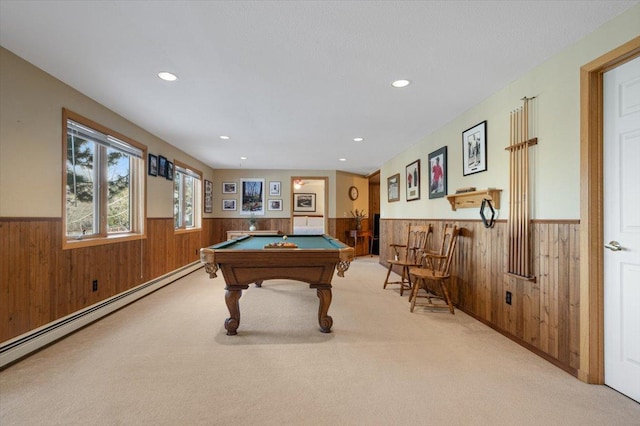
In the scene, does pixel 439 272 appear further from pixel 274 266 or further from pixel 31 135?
pixel 31 135

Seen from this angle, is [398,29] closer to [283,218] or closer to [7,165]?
[7,165]

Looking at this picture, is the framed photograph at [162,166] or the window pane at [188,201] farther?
the window pane at [188,201]

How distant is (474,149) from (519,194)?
3.02 feet

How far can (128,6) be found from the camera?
1722 mm

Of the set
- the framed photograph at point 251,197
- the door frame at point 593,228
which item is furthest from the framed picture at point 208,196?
the door frame at point 593,228

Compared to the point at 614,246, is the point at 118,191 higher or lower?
higher

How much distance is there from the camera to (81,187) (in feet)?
10.3

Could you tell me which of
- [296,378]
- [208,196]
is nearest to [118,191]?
[296,378]

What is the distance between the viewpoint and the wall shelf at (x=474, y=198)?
282cm

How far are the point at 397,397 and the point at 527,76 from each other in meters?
2.71

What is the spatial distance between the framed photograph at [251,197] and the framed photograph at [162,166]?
9.72 ft

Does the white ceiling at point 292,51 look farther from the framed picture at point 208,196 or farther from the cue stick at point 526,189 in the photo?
the framed picture at point 208,196

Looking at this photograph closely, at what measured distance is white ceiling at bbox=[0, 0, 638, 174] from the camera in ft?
5.80

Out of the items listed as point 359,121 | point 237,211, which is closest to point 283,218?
point 237,211
